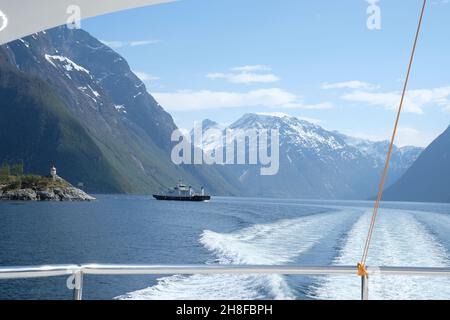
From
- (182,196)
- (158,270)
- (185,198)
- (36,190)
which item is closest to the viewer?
(158,270)

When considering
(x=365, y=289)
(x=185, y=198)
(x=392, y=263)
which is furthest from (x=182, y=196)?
(x=365, y=289)

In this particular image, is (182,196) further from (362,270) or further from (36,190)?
(362,270)

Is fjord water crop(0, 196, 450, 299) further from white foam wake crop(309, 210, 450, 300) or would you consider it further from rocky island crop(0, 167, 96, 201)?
rocky island crop(0, 167, 96, 201)

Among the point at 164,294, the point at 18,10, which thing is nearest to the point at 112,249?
the point at 164,294

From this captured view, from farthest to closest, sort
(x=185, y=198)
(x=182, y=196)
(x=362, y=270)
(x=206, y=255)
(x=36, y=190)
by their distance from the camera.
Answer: (x=182, y=196) → (x=185, y=198) → (x=36, y=190) → (x=206, y=255) → (x=362, y=270)

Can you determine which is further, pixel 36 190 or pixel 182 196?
pixel 182 196

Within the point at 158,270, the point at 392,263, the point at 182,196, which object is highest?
the point at 158,270

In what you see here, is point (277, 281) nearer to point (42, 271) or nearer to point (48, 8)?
point (48, 8)

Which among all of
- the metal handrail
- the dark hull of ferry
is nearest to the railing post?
the metal handrail
